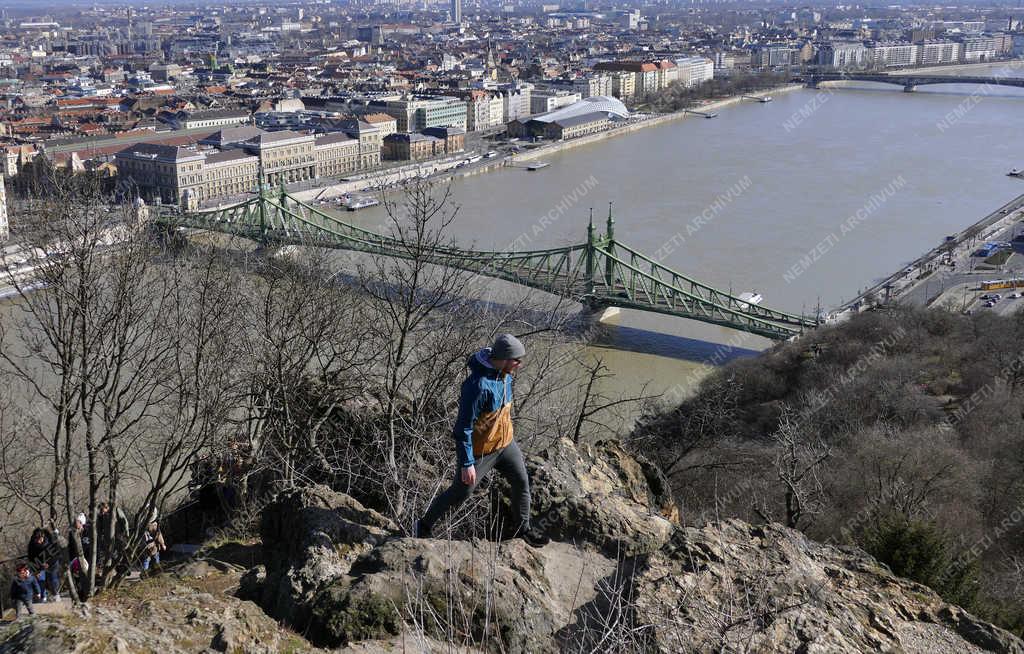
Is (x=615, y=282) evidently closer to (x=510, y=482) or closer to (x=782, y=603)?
(x=510, y=482)

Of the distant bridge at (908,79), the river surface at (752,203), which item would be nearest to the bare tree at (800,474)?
the river surface at (752,203)

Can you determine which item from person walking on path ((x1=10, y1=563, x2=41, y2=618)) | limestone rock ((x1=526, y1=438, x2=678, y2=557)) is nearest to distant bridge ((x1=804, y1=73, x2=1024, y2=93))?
limestone rock ((x1=526, y1=438, x2=678, y2=557))

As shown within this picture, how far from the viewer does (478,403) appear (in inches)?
71.1

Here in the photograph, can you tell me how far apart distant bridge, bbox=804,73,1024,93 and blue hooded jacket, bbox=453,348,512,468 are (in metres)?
32.9

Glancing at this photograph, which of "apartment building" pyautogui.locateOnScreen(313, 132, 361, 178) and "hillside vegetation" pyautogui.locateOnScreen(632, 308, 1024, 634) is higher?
"hillside vegetation" pyautogui.locateOnScreen(632, 308, 1024, 634)

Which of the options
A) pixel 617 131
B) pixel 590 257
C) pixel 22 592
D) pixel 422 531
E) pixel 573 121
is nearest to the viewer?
pixel 422 531

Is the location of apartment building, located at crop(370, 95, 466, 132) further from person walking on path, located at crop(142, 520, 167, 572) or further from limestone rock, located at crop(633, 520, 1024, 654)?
limestone rock, located at crop(633, 520, 1024, 654)

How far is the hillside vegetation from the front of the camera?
9.37 feet

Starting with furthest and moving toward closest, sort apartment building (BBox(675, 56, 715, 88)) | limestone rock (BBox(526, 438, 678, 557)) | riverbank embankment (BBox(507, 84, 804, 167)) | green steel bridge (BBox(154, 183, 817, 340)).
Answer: apartment building (BBox(675, 56, 715, 88)), riverbank embankment (BBox(507, 84, 804, 167)), green steel bridge (BBox(154, 183, 817, 340)), limestone rock (BBox(526, 438, 678, 557))

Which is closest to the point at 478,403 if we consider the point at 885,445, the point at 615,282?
the point at 885,445

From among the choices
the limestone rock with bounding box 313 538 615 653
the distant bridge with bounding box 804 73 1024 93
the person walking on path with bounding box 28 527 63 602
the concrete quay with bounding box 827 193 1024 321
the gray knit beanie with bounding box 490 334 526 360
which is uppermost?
the gray knit beanie with bounding box 490 334 526 360

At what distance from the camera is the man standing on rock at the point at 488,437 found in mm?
1789

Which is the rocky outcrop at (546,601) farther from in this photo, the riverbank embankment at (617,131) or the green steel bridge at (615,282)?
the riverbank embankment at (617,131)

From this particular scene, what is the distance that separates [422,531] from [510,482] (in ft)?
0.62
